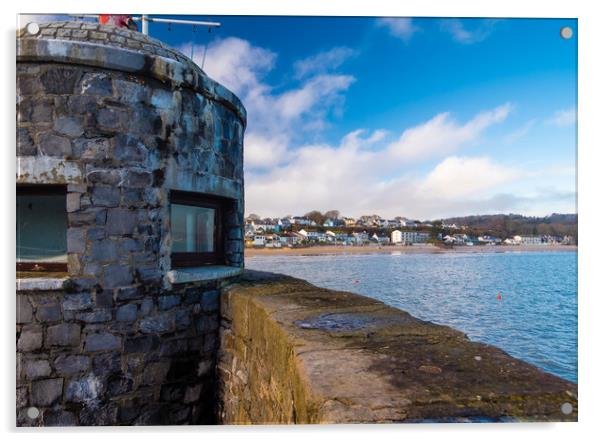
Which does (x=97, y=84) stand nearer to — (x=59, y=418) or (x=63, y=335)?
(x=63, y=335)

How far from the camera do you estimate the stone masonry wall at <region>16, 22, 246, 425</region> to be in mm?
2570

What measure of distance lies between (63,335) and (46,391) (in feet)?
1.20

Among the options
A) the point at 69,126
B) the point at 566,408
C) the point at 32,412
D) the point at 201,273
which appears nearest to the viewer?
the point at 566,408

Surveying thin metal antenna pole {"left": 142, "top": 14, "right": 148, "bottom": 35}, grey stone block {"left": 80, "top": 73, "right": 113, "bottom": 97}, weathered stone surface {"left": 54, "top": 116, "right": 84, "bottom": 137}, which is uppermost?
thin metal antenna pole {"left": 142, "top": 14, "right": 148, "bottom": 35}

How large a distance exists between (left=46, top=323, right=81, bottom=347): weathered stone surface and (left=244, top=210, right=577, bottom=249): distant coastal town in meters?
1.68

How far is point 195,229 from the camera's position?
334 centimetres

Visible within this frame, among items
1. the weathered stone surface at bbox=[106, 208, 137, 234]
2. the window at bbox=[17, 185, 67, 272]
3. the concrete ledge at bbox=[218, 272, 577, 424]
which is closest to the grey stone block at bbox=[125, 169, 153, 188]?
the weathered stone surface at bbox=[106, 208, 137, 234]

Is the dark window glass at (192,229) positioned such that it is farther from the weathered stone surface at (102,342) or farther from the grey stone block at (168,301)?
the weathered stone surface at (102,342)

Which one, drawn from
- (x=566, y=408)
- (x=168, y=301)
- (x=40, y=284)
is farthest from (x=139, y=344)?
(x=566, y=408)

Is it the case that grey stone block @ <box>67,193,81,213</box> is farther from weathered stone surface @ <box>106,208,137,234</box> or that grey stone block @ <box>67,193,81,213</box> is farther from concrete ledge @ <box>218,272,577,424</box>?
concrete ledge @ <box>218,272,577,424</box>

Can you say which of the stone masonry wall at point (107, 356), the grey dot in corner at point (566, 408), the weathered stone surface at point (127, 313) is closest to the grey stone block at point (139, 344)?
the stone masonry wall at point (107, 356)

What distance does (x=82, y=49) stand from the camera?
103 inches

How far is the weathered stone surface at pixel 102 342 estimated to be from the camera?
266 centimetres
